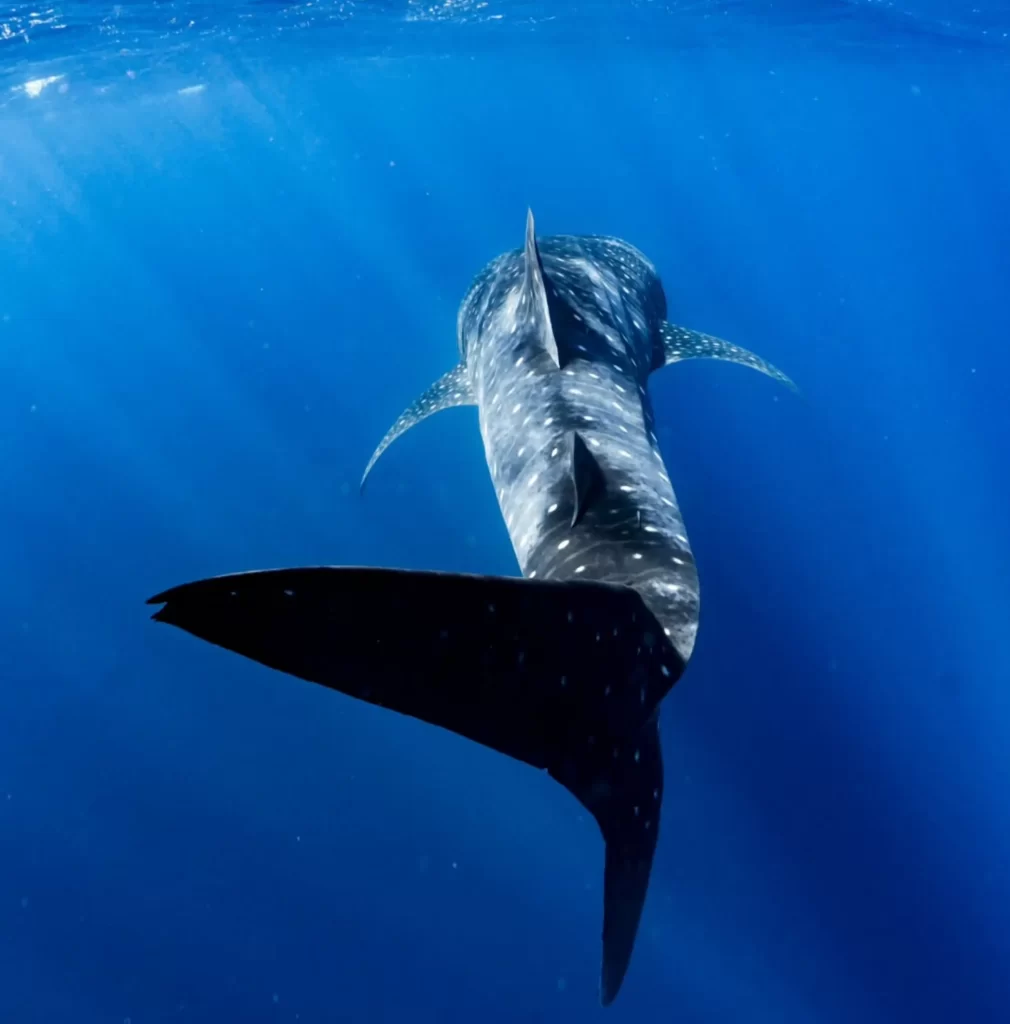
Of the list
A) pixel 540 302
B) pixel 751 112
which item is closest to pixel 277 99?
pixel 751 112

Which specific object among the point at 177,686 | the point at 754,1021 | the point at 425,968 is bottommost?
the point at 754,1021

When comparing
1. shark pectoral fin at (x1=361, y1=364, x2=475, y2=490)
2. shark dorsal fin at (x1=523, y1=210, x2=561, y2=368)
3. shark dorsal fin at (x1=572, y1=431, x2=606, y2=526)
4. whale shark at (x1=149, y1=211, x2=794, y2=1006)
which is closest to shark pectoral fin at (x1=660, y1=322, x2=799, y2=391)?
shark pectoral fin at (x1=361, y1=364, x2=475, y2=490)

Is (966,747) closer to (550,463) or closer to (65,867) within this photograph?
(550,463)

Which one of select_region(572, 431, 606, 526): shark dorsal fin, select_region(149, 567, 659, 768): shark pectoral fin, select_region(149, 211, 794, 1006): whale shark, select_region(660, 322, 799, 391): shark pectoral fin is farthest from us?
select_region(660, 322, 799, 391): shark pectoral fin

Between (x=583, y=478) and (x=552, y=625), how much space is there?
64.4 inches

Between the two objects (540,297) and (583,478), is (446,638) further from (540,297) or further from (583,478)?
(540,297)

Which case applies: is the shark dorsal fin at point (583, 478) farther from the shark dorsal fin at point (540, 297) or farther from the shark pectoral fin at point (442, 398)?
the shark pectoral fin at point (442, 398)

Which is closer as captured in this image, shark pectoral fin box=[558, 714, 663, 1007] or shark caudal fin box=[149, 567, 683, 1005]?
shark caudal fin box=[149, 567, 683, 1005]

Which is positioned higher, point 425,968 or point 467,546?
point 467,546

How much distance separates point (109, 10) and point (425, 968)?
2183 cm

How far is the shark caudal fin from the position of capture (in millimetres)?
2270

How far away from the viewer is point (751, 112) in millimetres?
88500

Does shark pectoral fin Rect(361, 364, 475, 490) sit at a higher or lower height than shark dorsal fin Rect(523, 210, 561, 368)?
lower

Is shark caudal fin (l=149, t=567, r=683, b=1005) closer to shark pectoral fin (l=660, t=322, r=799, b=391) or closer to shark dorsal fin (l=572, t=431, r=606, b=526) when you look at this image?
shark dorsal fin (l=572, t=431, r=606, b=526)
